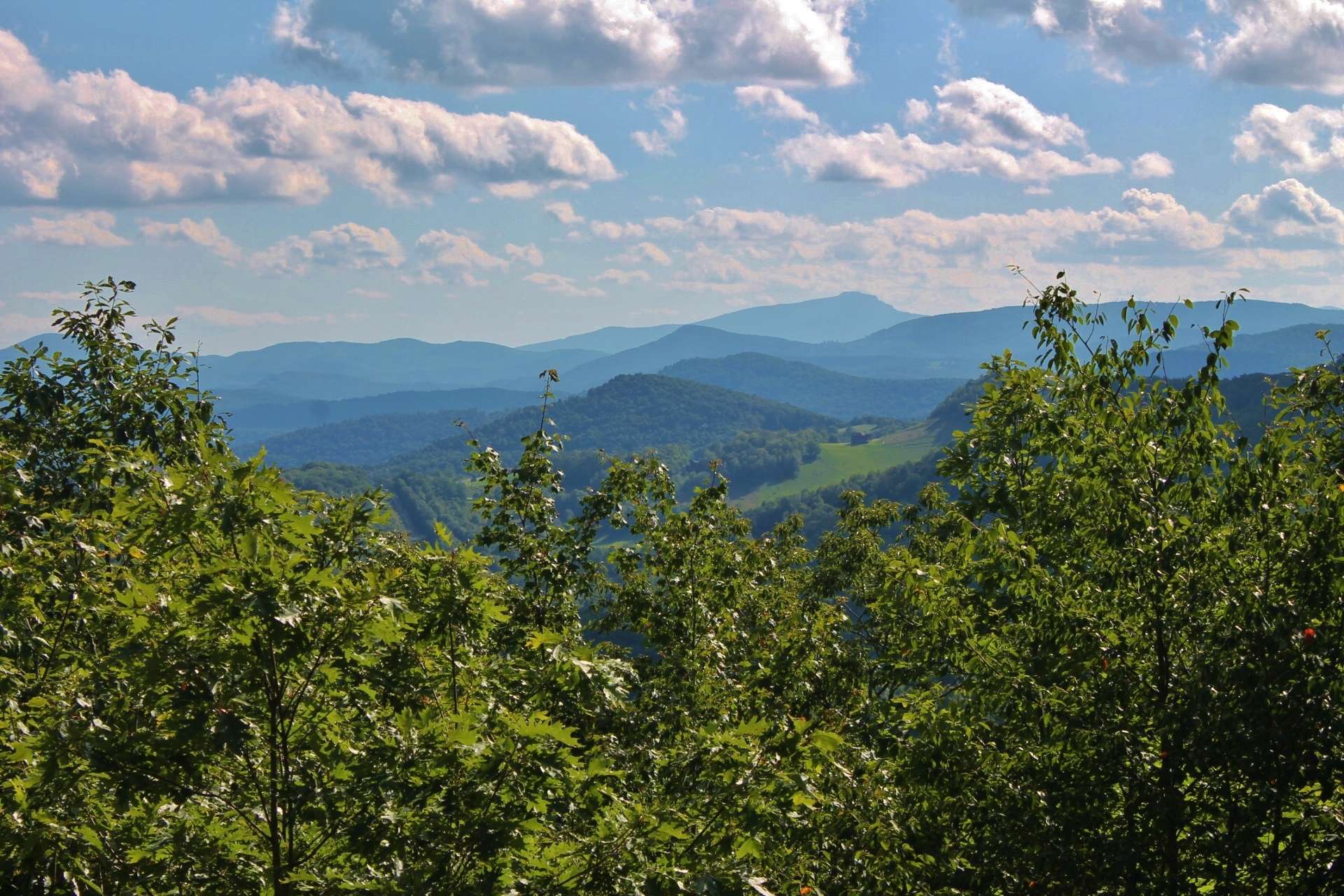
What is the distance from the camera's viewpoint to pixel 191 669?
20.0 ft

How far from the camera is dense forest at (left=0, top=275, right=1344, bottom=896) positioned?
6.32 meters

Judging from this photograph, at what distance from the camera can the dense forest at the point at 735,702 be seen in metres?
6.32

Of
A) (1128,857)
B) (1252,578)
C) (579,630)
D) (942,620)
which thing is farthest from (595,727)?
(1252,578)

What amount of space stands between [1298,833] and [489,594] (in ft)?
21.4

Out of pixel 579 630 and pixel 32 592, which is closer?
pixel 32 592

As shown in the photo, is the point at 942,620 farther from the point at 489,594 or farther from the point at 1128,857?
the point at 489,594

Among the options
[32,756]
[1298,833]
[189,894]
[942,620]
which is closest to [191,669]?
[32,756]

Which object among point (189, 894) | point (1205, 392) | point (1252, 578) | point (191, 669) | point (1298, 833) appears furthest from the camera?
point (1205, 392)

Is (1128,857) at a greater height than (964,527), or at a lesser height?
lesser

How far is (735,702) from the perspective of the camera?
14.1 m

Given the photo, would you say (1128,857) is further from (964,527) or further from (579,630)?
(579,630)

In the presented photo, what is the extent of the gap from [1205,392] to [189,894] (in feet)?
31.9

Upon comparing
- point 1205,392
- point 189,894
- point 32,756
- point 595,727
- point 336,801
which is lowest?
point 595,727

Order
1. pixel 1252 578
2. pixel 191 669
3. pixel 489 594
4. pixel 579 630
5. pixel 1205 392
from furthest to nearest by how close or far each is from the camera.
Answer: pixel 579 630
pixel 1205 392
pixel 1252 578
pixel 489 594
pixel 191 669
